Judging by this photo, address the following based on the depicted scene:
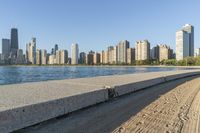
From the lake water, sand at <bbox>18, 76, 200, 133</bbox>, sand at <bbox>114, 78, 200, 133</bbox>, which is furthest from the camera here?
the lake water

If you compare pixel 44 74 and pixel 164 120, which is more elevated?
pixel 164 120

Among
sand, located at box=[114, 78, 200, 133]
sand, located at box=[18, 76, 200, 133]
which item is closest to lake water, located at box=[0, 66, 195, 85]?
sand, located at box=[18, 76, 200, 133]

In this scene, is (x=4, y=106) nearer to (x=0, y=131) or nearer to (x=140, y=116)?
(x=0, y=131)

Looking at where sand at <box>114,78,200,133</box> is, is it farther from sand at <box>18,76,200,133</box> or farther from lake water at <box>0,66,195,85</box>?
lake water at <box>0,66,195,85</box>

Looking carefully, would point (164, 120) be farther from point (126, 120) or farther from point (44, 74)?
point (44, 74)

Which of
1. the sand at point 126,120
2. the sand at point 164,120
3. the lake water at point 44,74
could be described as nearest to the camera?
the sand at point 126,120

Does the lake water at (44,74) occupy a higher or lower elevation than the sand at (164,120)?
lower

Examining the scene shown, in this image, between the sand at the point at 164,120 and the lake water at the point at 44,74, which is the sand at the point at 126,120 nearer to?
the sand at the point at 164,120

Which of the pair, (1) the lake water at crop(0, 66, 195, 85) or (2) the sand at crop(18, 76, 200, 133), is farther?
(1) the lake water at crop(0, 66, 195, 85)

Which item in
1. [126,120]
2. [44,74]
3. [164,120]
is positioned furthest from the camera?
[44,74]

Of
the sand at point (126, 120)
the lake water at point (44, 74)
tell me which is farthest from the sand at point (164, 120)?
the lake water at point (44, 74)

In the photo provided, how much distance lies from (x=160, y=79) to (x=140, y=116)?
18.3 meters

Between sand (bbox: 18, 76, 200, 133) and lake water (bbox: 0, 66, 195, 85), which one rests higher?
sand (bbox: 18, 76, 200, 133)

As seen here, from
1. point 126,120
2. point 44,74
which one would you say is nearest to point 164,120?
point 126,120
